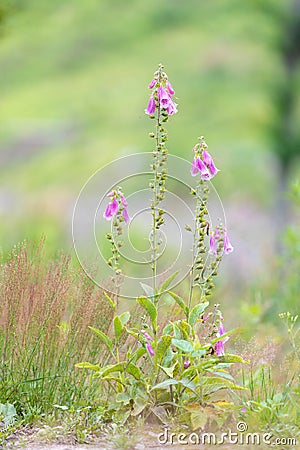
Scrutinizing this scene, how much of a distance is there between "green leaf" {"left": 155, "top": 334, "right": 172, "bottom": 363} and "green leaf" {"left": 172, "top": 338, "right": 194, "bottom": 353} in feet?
0.32

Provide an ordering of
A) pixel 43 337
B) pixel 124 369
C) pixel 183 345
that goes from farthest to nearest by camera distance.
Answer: pixel 43 337
pixel 124 369
pixel 183 345

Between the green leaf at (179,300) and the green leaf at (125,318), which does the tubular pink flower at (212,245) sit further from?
the green leaf at (125,318)

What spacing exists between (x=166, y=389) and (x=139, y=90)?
19.4 metres

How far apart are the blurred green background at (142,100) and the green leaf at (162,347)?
167 inches

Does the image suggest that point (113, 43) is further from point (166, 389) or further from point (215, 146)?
point (166, 389)

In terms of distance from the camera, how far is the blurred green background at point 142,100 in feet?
32.7

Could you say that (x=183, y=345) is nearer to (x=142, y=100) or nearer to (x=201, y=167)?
(x=201, y=167)

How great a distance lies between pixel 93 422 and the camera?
3.54 m

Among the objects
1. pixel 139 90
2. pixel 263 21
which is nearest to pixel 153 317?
pixel 263 21

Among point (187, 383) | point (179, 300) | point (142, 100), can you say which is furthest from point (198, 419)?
point (142, 100)

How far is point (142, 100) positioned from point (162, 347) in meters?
18.5

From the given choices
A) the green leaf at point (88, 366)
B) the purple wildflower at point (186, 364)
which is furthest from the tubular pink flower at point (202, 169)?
the green leaf at point (88, 366)

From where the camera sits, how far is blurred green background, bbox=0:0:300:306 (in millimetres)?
9977

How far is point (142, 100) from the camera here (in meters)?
21.6
